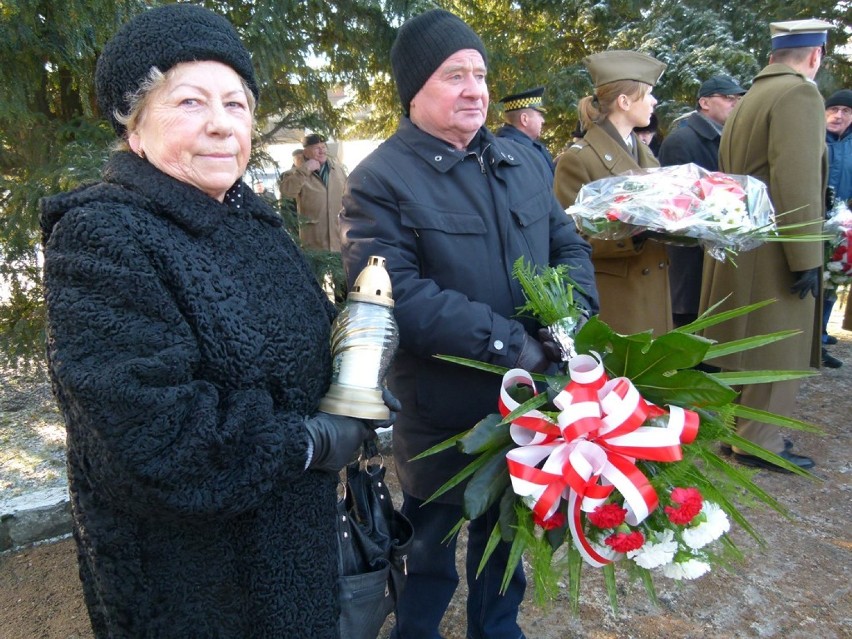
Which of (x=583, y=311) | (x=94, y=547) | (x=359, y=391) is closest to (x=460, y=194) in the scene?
(x=583, y=311)

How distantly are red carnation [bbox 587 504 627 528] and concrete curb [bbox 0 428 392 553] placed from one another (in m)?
2.64

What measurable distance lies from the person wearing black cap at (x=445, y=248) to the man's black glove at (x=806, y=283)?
5.94 ft

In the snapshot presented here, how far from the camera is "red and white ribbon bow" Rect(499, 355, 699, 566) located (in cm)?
150

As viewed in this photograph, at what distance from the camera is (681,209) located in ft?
8.90

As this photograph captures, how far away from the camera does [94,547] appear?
1363mm

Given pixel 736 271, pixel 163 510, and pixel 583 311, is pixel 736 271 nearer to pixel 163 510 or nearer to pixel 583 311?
pixel 583 311

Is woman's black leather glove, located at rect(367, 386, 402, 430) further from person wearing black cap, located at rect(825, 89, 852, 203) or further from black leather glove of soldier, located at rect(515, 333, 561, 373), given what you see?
person wearing black cap, located at rect(825, 89, 852, 203)

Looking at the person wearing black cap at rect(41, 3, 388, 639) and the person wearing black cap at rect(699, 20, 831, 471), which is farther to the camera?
the person wearing black cap at rect(699, 20, 831, 471)

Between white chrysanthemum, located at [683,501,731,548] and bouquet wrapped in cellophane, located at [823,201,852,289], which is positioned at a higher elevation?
bouquet wrapped in cellophane, located at [823,201,852,289]

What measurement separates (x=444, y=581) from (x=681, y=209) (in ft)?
5.48

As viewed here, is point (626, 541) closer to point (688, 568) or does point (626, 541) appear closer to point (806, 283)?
point (688, 568)

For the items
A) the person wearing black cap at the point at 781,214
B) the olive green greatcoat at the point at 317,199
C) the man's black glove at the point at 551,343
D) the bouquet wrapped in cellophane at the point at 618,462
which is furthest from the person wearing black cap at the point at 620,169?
the olive green greatcoat at the point at 317,199

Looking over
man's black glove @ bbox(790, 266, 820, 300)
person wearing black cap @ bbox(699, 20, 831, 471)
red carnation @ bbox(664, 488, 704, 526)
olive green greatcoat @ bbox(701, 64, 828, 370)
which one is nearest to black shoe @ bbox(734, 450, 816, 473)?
person wearing black cap @ bbox(699, 20, 831, 471)

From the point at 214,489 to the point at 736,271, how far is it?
10.4ft
